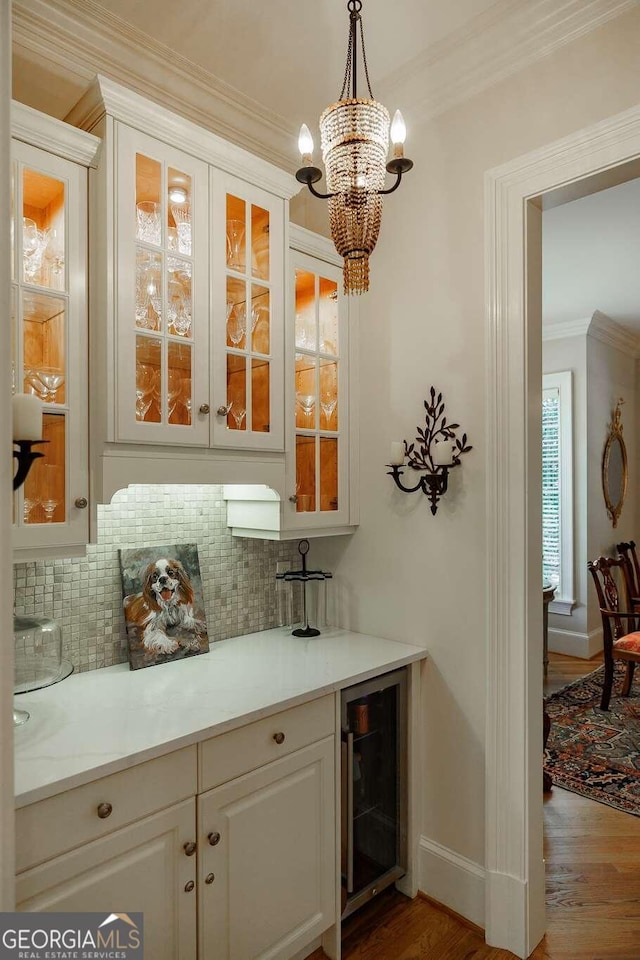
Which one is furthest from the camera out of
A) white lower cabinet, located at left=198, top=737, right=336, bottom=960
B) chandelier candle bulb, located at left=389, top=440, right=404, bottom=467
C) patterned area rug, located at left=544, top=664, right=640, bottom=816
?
patterned area rug, located at left=544, top=664, right=640, bottom=816

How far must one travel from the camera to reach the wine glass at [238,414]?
1.98 metres

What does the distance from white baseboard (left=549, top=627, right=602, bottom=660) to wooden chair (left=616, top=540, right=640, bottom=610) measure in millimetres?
541

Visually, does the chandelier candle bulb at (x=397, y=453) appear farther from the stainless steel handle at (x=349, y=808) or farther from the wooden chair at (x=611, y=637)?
the wooden chair at (x=611, y=637)

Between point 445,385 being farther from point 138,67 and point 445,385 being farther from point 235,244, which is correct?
point 138,67

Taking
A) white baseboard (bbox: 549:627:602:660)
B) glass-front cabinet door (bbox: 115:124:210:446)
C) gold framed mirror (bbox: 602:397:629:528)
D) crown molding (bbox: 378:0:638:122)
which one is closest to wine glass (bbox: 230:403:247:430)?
glass-front cabinet door (bbox: 115:124:210:446)

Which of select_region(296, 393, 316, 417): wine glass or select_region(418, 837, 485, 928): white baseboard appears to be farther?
select_region(296, 393, 316, 417): wine glass

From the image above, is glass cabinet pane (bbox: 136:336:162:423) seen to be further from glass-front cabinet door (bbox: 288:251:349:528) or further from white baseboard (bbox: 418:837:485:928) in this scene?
white baseboard (bbox: 418:837:485:928)

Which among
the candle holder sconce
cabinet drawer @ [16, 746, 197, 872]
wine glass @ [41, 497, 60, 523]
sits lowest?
cabinet drawer @ [16, 746, 197, 872]

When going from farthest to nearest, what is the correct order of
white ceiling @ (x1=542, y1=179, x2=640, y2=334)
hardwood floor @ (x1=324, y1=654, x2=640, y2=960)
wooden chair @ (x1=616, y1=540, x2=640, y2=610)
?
wooden chair @ (x1=616, y1=540, x2=640, y2=610) → white ceiling @ (x1=542, y1=179, x2=640, y2=334) → hardwood floor @ (x1=324, y1=654, x2=640, y2=960)

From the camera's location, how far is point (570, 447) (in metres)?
5.33

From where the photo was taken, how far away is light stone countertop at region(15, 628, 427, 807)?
1350 millimetres

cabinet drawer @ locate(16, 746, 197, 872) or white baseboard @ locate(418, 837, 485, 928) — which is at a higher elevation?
cabinet drawer @ locate(16, 746, 197, 872)

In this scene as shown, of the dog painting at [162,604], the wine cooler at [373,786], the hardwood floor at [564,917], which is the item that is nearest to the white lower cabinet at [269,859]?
the wine cooler at [373,786]

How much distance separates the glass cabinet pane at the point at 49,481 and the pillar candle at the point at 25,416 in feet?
2.02
